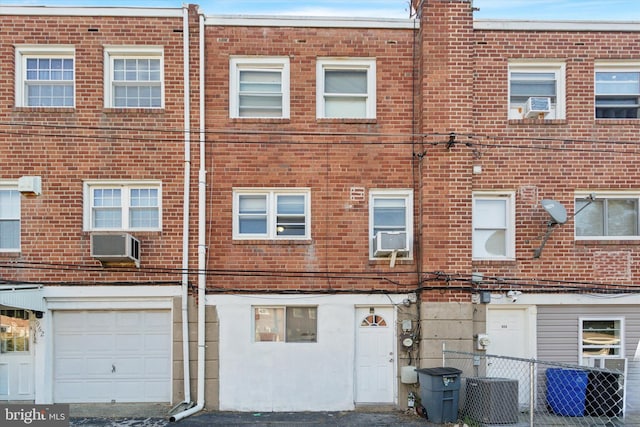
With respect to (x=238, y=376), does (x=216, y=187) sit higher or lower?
higher

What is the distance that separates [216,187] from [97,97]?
3003 mm

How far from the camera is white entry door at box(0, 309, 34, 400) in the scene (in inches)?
399

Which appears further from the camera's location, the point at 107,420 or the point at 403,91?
the point at 403,91

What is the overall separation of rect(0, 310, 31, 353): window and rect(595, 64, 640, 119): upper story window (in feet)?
40.9

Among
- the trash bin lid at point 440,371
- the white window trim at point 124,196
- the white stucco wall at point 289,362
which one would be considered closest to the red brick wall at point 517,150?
the trash bin lid at point 440,371

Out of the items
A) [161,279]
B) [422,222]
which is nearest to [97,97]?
[161,279]

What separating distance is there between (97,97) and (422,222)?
7.00 metres

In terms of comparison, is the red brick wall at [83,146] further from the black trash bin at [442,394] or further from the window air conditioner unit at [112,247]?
the black trash bin at [442,394]

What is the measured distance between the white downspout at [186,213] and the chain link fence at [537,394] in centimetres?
503

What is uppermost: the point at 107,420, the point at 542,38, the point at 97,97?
the point at 542,38

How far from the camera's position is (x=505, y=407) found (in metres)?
9.29

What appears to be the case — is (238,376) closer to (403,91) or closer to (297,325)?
(297,325)

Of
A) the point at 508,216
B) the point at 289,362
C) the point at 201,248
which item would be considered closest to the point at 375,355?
the point at 289,362

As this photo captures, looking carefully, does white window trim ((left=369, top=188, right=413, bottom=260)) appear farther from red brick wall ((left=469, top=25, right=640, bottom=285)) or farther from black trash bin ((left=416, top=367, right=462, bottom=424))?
black trash bin ((left=416, top=367, right=462, bottom=424))
